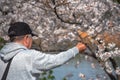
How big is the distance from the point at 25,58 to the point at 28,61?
0.03 m

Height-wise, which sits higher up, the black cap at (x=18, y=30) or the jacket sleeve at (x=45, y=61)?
the black cap at (x=18, y=30)

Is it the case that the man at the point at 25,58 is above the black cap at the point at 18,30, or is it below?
below

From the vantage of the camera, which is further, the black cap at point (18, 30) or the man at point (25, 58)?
the black cap at point (18, 30)

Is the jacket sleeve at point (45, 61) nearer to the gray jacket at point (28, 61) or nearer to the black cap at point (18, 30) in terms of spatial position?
the gray jacket at point (28, 61)

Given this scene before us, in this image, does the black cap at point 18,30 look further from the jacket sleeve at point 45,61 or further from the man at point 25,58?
the jacket sleeve at point 45,61

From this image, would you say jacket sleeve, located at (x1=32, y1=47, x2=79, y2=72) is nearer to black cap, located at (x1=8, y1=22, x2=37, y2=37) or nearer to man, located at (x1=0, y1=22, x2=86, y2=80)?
man, located at (x1=0, y1=22, x2=86, y2=80)

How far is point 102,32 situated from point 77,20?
0.51 meters

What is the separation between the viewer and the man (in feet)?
11.4

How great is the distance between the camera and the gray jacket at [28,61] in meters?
3.47

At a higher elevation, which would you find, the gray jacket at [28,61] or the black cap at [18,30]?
the black cap at [18,30]

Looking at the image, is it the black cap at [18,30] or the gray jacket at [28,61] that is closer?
the gray jacket at [28,61]

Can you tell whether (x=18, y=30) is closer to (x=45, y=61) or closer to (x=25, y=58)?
(x=25, y=58)

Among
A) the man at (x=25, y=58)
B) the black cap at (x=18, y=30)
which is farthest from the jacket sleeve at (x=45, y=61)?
the black cap at (x=18, y=30)

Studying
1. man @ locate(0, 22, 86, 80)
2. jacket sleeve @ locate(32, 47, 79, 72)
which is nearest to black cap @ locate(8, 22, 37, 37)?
man @ locate(0, 22, 86, 80)
